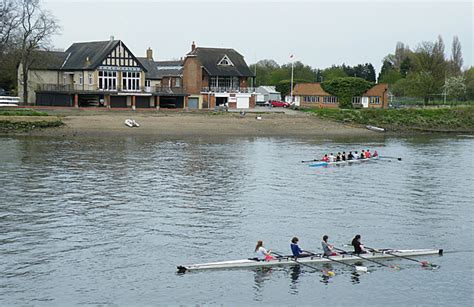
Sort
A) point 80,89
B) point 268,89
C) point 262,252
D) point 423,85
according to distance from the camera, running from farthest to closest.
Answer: point 268,89 → point 423,85 → point 80,89 → point 262,252

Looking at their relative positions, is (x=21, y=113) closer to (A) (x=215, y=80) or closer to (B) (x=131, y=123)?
(B) (x=131, y=123)

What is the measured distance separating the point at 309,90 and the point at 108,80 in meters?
37.1

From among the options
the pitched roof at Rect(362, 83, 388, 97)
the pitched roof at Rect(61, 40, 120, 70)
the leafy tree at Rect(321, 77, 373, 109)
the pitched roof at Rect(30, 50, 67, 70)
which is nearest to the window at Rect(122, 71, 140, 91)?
the pitched roof at Rect(61, 40, 120, 70)

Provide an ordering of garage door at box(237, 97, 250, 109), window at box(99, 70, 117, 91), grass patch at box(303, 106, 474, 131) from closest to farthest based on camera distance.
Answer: window at box(99, 70, 117, 91) → grass patch at box(303, 106, 474, 131) → garage door at box(237, 97, 250, 109)

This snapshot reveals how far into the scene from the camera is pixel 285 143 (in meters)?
68.9

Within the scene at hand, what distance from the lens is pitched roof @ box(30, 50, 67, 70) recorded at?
84750 mm

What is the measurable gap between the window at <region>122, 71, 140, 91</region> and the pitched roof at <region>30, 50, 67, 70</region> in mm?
9130

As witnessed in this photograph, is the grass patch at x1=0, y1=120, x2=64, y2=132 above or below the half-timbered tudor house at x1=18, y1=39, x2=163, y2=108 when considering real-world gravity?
below

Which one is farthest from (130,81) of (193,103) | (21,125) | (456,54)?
(456,54)

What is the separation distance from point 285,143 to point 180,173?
77.1ft

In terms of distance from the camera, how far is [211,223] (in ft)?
108

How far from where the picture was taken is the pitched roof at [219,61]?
314ft

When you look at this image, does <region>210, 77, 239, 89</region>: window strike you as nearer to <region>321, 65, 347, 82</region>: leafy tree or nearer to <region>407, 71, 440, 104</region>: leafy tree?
<region>407, 71, 440, 104</region>: leafy tree

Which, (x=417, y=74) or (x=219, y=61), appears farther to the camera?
(x=417, y=74)
